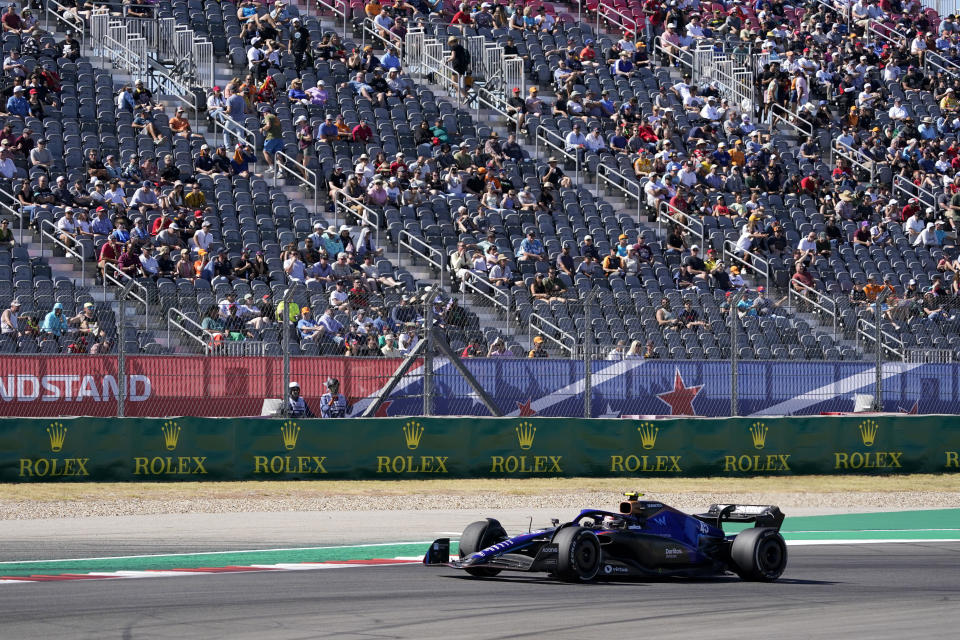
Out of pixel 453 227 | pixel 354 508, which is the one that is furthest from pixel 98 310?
pixel 453 227

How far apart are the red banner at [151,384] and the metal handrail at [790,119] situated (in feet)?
63.8

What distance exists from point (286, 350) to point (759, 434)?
24.2 ft

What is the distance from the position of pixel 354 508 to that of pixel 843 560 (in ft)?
21.9

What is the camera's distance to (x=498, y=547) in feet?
38.0

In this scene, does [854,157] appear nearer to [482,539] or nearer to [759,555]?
[759,555]

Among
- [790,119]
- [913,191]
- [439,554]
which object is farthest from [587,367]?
[790,119]

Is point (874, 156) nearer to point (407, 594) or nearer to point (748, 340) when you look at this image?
point (748, 340)

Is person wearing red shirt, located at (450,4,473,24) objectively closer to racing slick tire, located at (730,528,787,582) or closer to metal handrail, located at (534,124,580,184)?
metal handrail, located at (534,124,580,184)

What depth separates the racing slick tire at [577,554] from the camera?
37.2ft

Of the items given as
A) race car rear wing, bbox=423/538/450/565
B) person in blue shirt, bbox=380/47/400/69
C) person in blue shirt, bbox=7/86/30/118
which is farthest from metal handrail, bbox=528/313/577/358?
person in blue shirt, bbox=380/47/400/69

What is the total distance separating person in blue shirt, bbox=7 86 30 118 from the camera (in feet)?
89.2

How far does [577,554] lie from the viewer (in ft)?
37.4

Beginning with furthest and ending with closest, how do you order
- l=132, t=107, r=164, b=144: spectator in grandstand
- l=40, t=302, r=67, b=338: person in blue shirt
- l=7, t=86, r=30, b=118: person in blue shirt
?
l=132, t=107, r=164, b=144: spectator in grandstand → l=7, t=86, r=30, b=118: person in blue shirt → l=40, t=302, r=67, b=338: person in blue shirt

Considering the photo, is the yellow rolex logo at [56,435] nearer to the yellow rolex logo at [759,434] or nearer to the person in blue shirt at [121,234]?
the person in blue shirt at [121,234]
